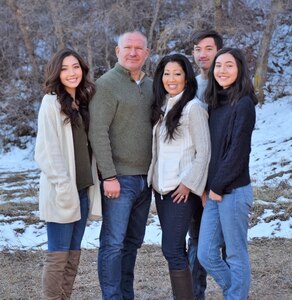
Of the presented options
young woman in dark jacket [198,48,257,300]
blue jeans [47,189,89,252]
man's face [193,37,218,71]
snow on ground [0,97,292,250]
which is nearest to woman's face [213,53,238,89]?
young woman in dark jacket [198,48,257,300]

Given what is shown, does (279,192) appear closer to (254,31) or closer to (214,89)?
(214,89)

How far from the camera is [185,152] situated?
11.0 ft

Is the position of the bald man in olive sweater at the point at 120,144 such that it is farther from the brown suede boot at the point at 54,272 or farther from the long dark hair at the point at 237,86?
the long dark hair at the point at 237,86

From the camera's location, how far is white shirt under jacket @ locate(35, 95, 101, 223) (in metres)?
3.21

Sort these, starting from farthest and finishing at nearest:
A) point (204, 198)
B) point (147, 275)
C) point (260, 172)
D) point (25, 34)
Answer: point (25, 34) < point (260, 172) < point (147, 275) < point (204, 198)

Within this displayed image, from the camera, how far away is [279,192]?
8.19m

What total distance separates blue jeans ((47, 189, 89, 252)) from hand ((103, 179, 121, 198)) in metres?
0.14

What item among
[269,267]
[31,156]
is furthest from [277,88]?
[269,267]

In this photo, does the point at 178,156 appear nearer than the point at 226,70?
No

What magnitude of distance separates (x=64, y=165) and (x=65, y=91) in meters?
0.48

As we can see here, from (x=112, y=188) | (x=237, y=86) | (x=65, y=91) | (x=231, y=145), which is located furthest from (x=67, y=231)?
(x=237, y=86)

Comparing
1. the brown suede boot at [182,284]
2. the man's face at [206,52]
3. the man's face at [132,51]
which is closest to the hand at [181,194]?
the brown suede boot at [182,284]

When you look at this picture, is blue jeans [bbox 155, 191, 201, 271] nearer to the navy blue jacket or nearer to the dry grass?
the navy blue jacket

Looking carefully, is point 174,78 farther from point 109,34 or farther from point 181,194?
Result: point 109,34
